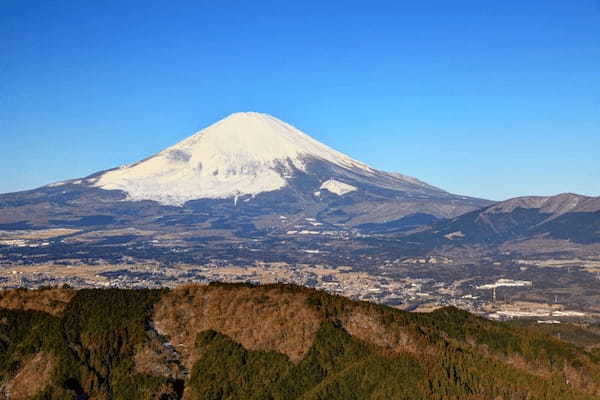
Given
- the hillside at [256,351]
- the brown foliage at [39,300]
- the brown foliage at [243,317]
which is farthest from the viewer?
the brown foliage at [39,300]

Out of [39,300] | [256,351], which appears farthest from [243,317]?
[39,300]

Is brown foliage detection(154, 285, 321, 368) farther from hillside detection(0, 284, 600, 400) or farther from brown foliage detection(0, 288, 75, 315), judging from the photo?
brown foliage detection(0, 288, 75, 315)

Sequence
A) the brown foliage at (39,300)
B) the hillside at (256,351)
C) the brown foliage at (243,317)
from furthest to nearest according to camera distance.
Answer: the brown foliage at (39,300), the brown foliage at (243,317), the hillside at (256,351)

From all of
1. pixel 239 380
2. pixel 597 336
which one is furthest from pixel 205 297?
pixel 597 336

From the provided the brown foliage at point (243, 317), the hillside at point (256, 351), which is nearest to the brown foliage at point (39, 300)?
the hillside at point (256, 351)

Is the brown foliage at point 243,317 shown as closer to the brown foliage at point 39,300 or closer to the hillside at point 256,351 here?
the hillside at point 256,351

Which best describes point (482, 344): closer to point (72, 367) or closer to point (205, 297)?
point (205, 297)

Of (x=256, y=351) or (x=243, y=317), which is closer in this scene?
(x=256, y=351)

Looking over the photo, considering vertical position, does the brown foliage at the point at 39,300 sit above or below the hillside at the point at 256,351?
above

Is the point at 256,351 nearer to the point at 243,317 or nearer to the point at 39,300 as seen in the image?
the point at 243,317
